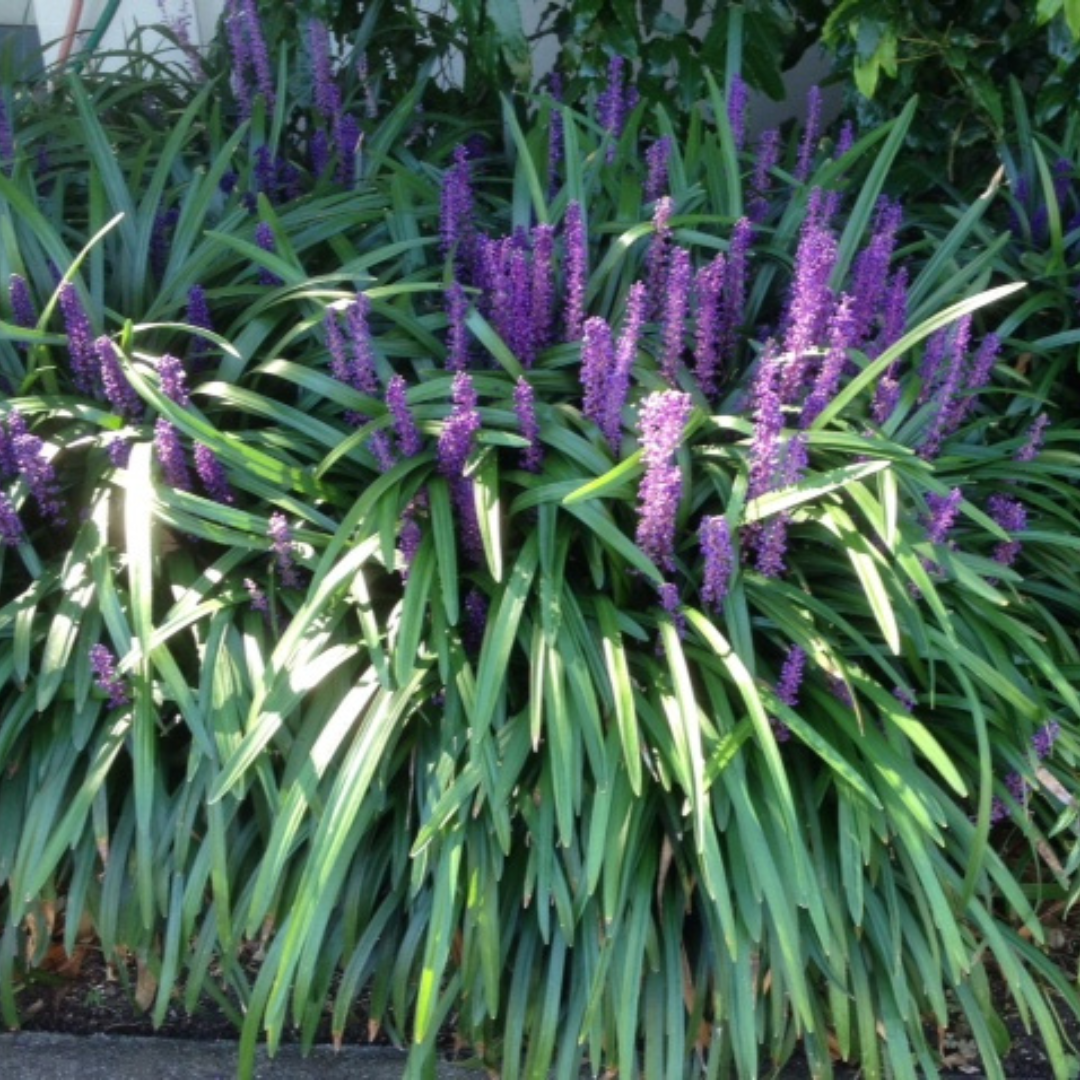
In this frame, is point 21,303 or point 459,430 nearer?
point 459,430

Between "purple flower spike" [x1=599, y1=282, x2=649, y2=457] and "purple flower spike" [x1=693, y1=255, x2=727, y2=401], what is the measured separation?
0.14 metres

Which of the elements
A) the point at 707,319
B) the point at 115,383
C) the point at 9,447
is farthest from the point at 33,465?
the point at 707,319

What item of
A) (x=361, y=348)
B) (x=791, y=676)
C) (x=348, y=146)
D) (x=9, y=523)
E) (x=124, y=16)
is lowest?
(x=791, y=676)

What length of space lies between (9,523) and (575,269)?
3.54ft

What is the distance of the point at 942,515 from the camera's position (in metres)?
2.49

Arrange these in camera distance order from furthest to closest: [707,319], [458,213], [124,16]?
[124,16] → [458,213] → [707,319]

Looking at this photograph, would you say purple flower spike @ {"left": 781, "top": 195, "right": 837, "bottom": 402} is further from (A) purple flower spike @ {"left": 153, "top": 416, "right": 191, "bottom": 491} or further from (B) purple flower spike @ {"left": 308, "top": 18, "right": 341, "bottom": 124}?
(B) purple flower spike @ {"left": 308, "top": 18, "right": 341, "bottom": 124}

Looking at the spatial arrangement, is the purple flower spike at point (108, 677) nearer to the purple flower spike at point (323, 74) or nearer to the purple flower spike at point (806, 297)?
the purple flower spike at point (806, 297)

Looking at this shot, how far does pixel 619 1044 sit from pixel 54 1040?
106 centimetres

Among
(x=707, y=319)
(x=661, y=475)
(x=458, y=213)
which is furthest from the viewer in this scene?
(x=458, y=213)

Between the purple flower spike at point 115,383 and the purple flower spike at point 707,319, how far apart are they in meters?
1.01

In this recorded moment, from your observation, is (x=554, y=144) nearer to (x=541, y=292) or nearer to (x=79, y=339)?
(x=541, y=292)

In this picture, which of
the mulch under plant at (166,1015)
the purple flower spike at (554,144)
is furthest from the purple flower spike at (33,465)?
the purple flower spike at (554,144)

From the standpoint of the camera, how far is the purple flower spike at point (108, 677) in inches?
96.0
